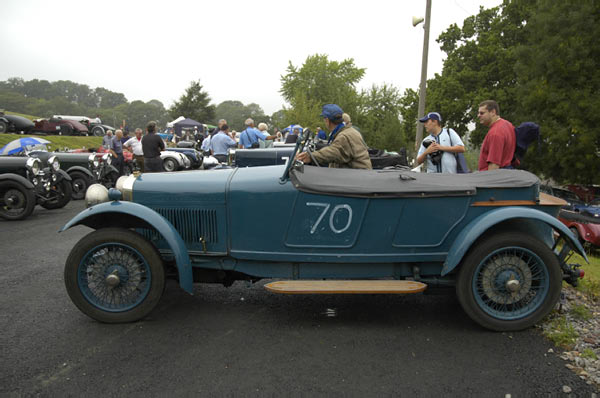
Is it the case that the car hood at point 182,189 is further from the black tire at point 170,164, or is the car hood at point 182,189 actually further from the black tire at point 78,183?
the black tire at point 170,164

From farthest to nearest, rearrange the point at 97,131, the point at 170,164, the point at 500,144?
the point at 97,131 → the point at 170,164 → the point at 500,144

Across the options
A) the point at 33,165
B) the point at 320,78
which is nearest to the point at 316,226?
the point at 33,165

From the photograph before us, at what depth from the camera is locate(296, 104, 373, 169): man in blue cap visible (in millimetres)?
3893

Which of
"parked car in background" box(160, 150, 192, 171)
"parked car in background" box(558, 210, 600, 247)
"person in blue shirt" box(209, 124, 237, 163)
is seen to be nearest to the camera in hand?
"person in blue shirt" box(209, 124, 237, 163)

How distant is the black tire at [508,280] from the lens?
3.34 m

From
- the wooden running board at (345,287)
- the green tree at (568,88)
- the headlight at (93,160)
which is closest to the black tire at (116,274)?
the wooden running board at (345,287)

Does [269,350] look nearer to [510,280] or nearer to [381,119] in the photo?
[510,280]

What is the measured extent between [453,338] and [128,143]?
42.3ft

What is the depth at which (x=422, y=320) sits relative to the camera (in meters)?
3.66

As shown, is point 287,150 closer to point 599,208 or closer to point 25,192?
point 25,192

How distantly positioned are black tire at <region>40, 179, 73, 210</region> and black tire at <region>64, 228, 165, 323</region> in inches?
292

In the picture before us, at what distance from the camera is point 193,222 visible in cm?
367

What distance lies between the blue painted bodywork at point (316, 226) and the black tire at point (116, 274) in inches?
7.4

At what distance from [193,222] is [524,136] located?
363 centimetres
